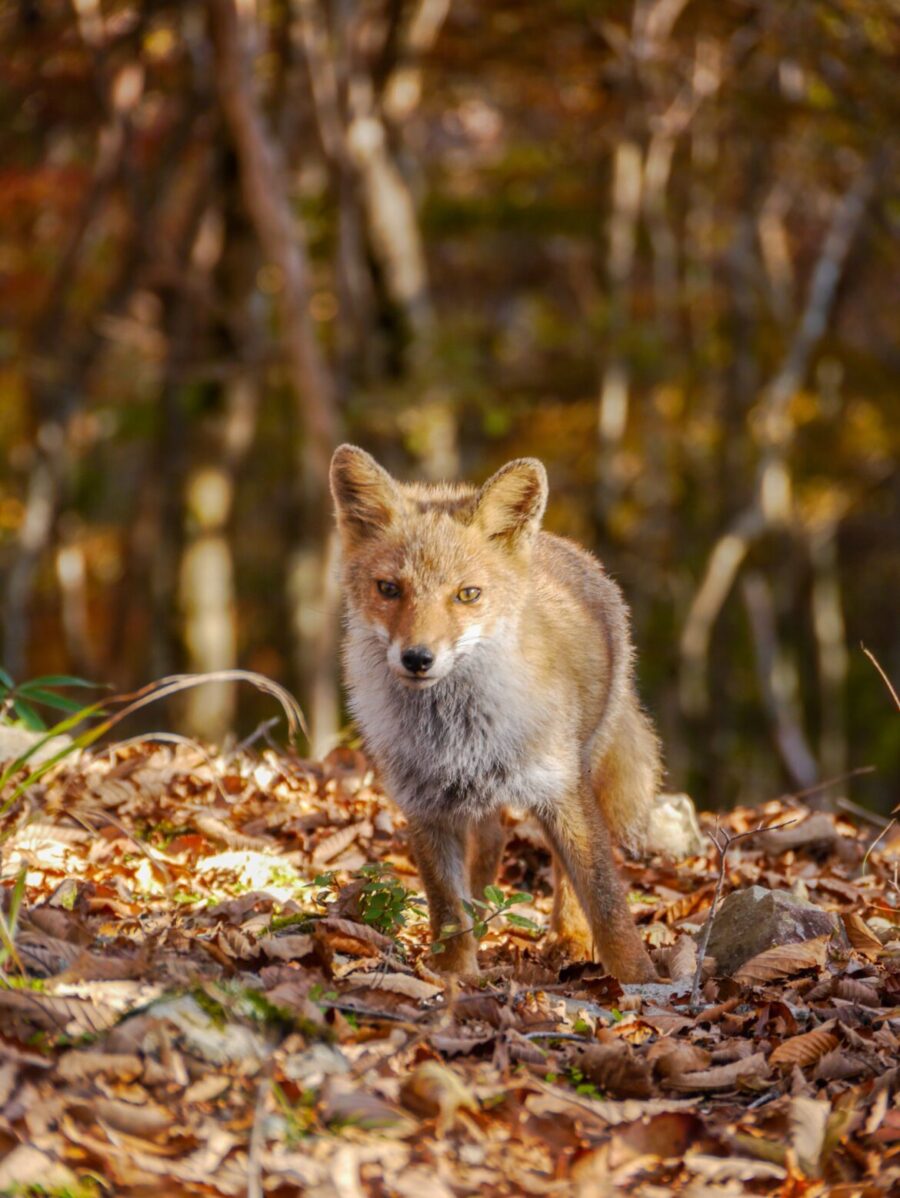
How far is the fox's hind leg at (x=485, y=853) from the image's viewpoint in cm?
646

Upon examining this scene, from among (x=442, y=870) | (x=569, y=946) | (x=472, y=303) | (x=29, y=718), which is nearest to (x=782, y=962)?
(x=569, y=946)

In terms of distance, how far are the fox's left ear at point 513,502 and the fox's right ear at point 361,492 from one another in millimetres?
386

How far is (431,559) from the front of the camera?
217 inches

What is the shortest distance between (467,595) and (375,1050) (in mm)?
1924

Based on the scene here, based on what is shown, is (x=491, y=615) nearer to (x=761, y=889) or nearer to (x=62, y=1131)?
(x=761, y=889)

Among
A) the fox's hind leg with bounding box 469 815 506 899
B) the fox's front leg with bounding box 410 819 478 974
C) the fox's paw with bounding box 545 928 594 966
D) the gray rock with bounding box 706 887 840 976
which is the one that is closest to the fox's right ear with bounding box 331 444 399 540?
the fox's front leg with bounding box 410 819 478 974

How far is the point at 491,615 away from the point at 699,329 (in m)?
18.8

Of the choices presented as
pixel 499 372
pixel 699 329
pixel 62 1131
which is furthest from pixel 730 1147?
pixel 699 329

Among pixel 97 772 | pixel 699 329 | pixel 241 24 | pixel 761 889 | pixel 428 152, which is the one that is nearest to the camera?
pixel 761 889

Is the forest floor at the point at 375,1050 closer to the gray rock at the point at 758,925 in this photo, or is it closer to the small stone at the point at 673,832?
the gray rock at the point at 758,925

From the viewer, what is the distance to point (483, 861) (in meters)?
6.52

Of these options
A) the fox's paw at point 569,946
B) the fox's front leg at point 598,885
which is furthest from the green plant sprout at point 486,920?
the fox's paw at point 569,946

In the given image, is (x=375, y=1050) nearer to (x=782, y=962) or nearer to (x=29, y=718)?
(x=782, y=962)

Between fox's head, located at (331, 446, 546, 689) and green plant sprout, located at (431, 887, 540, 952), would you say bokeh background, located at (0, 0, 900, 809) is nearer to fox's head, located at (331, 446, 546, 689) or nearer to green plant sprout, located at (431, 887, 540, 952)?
fox's head, located at (331, 446, 546, 689)
